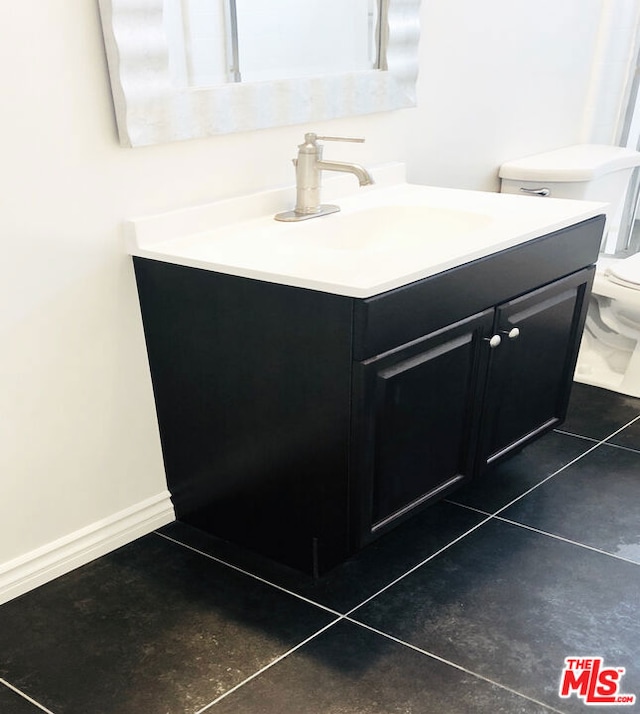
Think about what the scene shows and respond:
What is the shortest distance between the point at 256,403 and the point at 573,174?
142cm

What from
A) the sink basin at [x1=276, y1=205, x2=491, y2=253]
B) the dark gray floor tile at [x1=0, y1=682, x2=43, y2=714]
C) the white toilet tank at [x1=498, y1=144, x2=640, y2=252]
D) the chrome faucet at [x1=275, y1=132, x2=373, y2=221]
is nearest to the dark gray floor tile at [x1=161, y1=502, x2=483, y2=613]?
the dark gray floor tile at [x1=0, y1=682, x2=43, y2=714]

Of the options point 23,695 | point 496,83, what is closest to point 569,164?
point 496,83

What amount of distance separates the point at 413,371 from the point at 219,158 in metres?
0.65

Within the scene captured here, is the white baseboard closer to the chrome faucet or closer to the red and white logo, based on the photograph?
the chrome faucet

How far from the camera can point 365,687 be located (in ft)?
4.57

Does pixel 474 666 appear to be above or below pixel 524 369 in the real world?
below

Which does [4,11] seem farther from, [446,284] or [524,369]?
[524,369]

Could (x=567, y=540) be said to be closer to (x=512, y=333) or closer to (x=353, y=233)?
(x=512, y=333)

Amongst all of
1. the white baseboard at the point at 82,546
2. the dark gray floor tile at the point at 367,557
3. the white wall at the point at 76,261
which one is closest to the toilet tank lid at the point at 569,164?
the white wall at the point at 76,261

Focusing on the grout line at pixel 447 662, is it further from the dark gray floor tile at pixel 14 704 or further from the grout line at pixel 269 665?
the dark gray floor tile at pixel 14 704

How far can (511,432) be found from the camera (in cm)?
187

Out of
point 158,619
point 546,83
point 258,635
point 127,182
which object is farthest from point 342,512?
point 546,83

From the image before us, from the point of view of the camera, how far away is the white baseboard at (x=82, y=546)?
1613mm

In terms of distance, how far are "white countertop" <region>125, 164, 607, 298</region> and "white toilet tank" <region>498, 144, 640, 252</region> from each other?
55 cm
